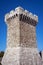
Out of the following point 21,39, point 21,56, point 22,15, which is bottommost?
point 21,56

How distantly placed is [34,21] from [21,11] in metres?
2.46

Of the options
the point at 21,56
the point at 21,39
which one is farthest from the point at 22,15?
the point at 21,56

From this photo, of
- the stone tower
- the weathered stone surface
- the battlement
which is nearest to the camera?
the weathered stone surface

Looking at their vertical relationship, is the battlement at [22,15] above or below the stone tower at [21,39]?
above

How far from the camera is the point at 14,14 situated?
47.8 ft

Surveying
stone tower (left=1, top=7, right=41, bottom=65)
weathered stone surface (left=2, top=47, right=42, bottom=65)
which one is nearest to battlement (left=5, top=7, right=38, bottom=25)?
stone tower (left=1, top=7, right=41, bottom=65)

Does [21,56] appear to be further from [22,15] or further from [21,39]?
[22,15]

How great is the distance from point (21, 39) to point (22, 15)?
2673 millimetres

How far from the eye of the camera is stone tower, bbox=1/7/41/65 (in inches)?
531

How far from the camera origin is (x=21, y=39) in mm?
13875

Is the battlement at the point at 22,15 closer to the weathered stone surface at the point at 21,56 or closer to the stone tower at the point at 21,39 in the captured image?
the stone tower at the point at 21,39

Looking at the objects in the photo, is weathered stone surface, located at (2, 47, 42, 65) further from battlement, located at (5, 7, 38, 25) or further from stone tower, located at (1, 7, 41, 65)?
battlement, located at (5, 7, 38, 25)

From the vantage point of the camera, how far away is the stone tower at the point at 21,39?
531 inches

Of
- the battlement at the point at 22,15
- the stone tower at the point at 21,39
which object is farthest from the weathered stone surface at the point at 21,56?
the battlement at the point at 22,15
